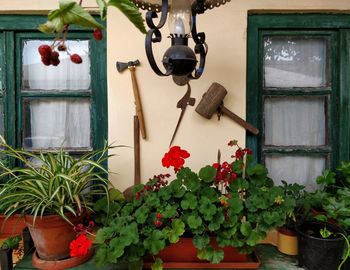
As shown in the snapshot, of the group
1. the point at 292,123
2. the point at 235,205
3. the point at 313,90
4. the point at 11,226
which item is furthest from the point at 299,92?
the point at 11,226

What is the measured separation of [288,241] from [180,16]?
125 cm

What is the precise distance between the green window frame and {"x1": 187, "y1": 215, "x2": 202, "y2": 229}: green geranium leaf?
2.28ft

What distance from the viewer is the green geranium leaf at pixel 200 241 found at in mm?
1458

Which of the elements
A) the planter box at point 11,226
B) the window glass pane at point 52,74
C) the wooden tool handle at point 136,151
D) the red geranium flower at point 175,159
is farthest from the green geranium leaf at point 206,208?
the planter box at point 11,226

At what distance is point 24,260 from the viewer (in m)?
1.66

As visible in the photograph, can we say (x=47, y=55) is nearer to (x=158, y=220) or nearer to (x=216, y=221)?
(x=158, y=220)

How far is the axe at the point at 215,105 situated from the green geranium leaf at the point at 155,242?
29.0 inches

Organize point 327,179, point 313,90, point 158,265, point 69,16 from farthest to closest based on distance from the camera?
1. point 313,90
2. point 327,179
3. point 158,265
4. point 69,16

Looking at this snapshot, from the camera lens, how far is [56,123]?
207 centimetres

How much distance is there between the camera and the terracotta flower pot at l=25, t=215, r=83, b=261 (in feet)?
5.02

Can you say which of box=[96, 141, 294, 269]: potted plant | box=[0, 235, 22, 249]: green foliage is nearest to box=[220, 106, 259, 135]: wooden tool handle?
box=[96, 141, 294, 269]: potted plant

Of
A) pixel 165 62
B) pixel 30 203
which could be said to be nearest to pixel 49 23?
pixel 165 62

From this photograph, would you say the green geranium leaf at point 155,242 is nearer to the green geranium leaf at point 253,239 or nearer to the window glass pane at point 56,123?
the green geranium leaf at point 253,239

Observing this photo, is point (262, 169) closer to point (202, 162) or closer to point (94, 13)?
point (202, 162)
